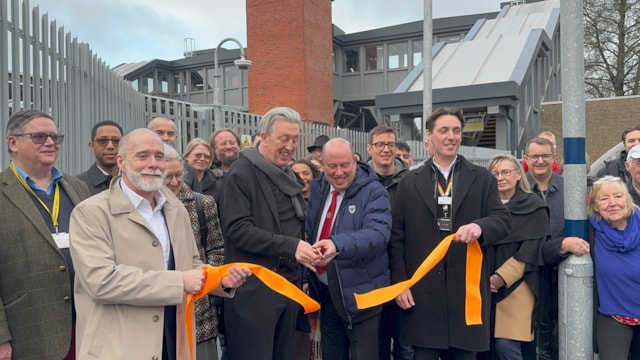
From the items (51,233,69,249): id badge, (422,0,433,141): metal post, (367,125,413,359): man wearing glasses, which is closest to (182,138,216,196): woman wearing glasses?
(367,125,413,359): man wearing glasses

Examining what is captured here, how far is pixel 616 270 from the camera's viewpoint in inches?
152

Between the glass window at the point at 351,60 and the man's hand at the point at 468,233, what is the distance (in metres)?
26.7

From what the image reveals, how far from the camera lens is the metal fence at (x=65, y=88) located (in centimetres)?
410

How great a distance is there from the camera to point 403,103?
666 inches

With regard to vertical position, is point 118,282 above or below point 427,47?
below

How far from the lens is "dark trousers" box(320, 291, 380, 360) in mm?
3711

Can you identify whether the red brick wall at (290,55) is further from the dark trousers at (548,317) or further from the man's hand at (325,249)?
the man's hand at (325,249)

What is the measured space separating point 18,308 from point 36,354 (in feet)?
0.93

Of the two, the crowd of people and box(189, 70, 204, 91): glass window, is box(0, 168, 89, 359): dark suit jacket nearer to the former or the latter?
the crowd of people

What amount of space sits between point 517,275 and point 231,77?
27918 mm

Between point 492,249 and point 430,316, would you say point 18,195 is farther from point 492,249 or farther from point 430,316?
point 492,249

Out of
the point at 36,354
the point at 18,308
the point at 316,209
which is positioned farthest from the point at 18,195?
the point at 316,209

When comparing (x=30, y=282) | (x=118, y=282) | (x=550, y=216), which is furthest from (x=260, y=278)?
(x=550, y=216)

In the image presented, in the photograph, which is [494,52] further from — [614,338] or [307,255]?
[307,255]
